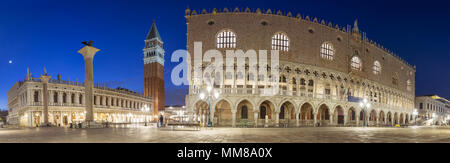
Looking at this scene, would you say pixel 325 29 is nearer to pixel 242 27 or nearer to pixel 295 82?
pixel 295 82

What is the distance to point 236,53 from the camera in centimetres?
3625

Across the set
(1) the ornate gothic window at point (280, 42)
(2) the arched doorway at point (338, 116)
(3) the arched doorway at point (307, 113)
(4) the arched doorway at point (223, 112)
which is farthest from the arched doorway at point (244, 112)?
(2) the arched doorway at point (338, 116)

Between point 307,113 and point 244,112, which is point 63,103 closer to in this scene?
point 244,112

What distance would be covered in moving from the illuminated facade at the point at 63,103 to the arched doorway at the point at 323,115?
27537 mm

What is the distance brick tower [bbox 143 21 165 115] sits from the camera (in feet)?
284

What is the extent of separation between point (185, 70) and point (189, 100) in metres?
4.76

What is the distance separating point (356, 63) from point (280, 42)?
1848 cm

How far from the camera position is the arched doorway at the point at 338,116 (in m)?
43.8

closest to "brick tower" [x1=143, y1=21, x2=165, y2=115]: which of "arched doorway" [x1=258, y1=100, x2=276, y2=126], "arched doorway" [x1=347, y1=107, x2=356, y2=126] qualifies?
"arched doorway" [x1=258, y1=100, x2=276, y2=126]

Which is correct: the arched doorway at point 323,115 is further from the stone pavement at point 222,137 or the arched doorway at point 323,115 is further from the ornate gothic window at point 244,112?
the stone pavement at point 222,137

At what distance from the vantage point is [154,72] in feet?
294

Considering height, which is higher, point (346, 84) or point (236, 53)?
point (236, 53)

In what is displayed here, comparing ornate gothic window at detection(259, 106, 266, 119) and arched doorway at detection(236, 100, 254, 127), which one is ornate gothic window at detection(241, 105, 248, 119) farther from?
ornate gothic window at detection(259, 106, 266, 119)
